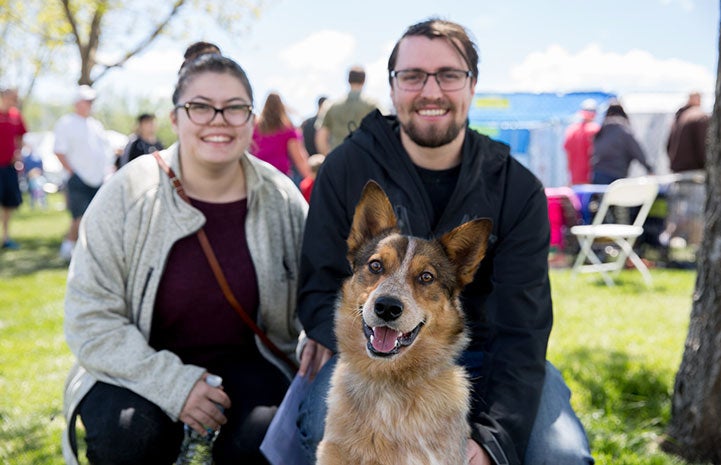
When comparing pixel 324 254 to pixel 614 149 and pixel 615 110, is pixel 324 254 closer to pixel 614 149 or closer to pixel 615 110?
pixel 614 149

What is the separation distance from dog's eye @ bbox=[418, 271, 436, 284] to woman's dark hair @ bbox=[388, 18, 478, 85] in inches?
44.9

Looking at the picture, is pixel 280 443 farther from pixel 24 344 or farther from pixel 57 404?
pixel 24 344

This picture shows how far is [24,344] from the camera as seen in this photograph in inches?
233

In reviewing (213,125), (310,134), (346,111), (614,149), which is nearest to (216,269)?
(213,125)

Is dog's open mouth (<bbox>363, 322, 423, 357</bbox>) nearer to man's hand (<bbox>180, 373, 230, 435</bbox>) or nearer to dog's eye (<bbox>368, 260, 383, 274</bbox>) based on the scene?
dog's eye (<bbox>368, 260, 383, 274</bbox>)

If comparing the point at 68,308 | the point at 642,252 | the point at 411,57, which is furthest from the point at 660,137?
the point at 68,308

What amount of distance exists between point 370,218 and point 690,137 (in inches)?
360

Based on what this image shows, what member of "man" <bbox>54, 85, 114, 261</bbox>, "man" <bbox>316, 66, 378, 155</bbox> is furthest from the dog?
"man" <bbox>54, 85, 114, 261</bbox>

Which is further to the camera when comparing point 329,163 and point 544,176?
point 544,176

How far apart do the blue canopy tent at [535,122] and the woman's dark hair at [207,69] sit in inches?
458

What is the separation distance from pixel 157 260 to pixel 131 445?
85 cm

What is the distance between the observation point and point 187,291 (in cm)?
310

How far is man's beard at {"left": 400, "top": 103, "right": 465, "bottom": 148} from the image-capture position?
2.94 m

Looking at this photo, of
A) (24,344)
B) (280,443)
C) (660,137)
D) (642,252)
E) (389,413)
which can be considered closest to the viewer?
(389,413)
